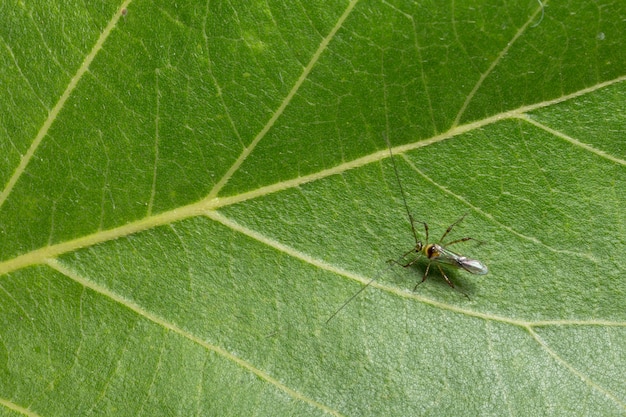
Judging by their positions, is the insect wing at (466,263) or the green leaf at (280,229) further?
the insect wing at (466,263)

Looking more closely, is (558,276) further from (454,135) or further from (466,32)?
(466,32)

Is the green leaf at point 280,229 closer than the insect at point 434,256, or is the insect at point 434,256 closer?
the green leaf at point 280,229

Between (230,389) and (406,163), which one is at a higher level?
(406,163)

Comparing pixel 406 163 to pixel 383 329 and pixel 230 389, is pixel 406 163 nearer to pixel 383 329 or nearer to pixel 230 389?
pixel 383 329

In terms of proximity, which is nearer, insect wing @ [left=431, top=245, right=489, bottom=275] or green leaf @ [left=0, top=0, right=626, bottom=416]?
green leaf @ [left=0, top=0, right=626, bottom=416]

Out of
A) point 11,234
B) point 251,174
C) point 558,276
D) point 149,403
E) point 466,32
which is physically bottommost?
point 149,403

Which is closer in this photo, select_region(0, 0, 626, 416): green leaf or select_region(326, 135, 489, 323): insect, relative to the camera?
select_region(0, 0, 626, 416): green leaf

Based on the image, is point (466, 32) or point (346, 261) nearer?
point (466, 32)

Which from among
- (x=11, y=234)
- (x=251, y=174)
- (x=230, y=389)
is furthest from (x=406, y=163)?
(x=11, y=234)

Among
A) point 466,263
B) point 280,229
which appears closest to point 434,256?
point 466,263
